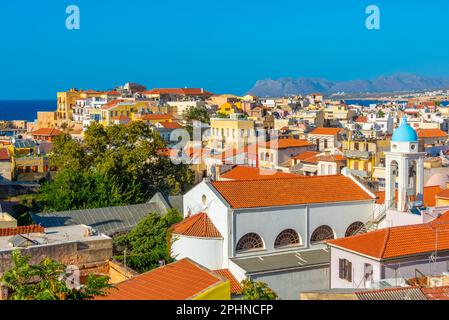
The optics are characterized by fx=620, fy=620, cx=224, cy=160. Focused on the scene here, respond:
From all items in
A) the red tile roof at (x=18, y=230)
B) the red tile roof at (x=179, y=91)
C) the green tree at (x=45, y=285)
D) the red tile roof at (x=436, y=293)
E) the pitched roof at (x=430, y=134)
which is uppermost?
the red tile roof at (x=179, y=91)

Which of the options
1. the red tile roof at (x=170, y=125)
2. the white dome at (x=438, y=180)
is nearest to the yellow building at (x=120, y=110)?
the red tile roof at (x=170, y=125)

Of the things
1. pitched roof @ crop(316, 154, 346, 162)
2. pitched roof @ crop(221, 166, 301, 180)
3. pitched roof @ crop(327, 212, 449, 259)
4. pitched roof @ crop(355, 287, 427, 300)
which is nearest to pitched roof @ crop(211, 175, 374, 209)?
pitched roof @ crop(327, 212, 449, 259)

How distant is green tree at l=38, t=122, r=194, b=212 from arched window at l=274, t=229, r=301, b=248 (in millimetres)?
14178

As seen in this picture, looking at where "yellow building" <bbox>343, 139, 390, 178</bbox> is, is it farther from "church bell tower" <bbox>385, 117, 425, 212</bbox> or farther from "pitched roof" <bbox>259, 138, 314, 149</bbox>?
"church bell tower" <bbox>385, 117, 425, 212</bbox>

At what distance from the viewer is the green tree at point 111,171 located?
1412 inches

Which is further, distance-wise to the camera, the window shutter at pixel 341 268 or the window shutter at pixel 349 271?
the window shutter at pixel 341 268

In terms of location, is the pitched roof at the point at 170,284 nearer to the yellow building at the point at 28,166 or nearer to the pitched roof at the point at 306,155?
the pitched roof at the point at 306,155

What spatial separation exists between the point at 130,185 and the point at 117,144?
4921 mm

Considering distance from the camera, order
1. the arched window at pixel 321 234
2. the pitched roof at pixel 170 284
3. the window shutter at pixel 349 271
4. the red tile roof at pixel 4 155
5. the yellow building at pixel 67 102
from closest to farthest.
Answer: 1. the pitched roof at pixel 170 284
2. the window shutter at pixel 349 271
3. the arched window at pixel 321 234
4. the red tile roof at pixel 4 155
5. the yellow building at pixel 67 102

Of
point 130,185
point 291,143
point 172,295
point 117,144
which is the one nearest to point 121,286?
point 172,295

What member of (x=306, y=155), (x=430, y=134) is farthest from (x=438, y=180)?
(x=430, y=134)

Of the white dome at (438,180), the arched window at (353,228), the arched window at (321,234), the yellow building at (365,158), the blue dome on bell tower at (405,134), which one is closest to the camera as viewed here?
the arched window at (321,234)

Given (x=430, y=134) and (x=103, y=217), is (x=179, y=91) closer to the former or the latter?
(x=430, y=134)

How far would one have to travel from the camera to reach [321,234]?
25.6 m
